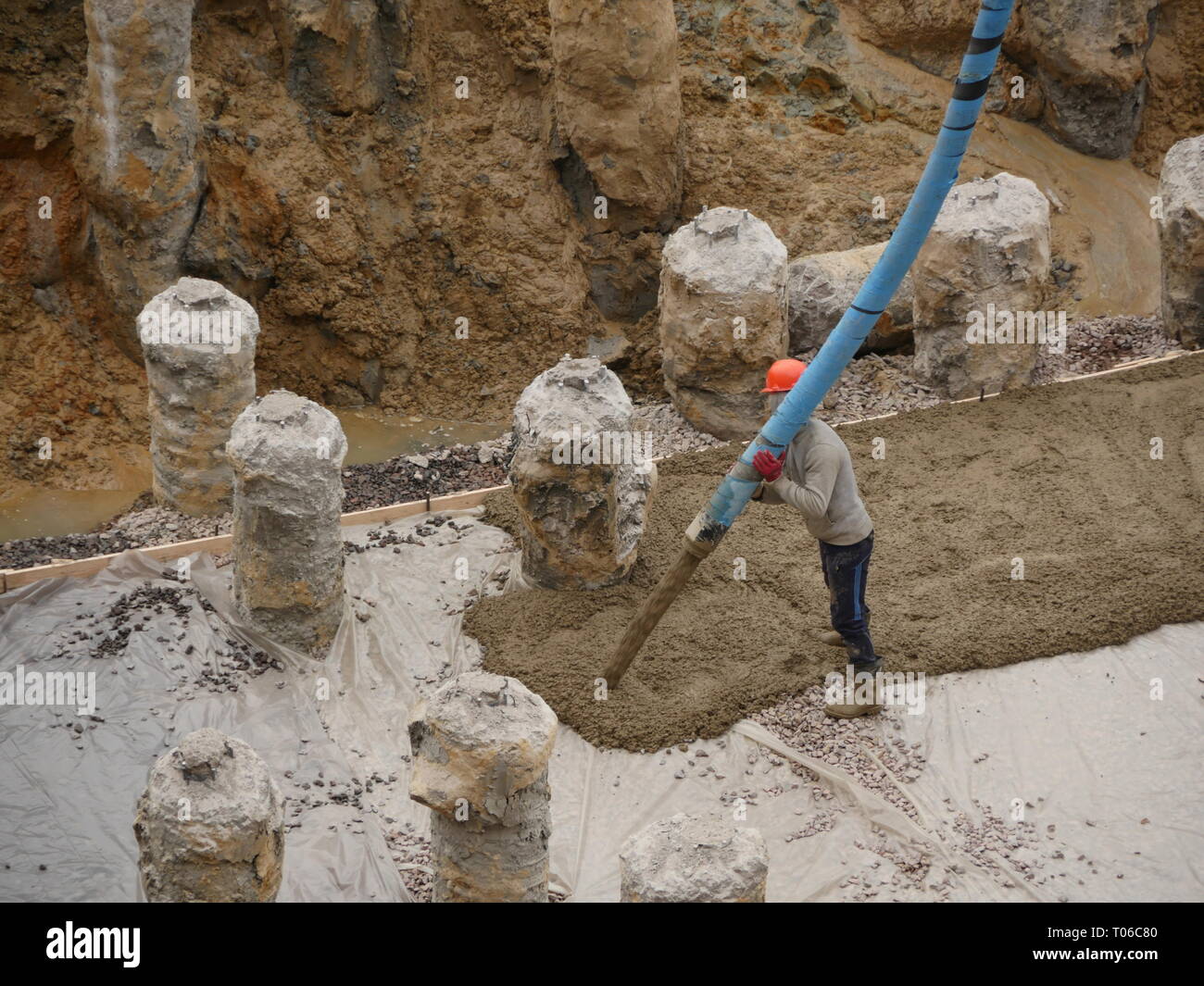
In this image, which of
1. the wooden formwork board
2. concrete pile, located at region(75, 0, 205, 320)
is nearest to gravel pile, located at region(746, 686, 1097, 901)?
the wooden formwork board

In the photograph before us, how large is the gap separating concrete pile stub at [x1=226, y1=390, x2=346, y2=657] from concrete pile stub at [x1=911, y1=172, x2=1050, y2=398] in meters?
4.68

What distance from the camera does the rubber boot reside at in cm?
667

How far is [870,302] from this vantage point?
221 inches

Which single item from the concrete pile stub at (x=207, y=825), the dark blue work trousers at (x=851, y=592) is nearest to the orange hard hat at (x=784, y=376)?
the dark blue work trousers at (x=851, y=592)

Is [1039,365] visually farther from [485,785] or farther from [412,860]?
[485,785]

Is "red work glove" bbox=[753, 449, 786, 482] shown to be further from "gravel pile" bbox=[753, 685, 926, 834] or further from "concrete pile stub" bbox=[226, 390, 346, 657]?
"concrete pile stub" bbox=[226, 390, 346, 657]

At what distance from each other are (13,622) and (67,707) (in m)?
0.82

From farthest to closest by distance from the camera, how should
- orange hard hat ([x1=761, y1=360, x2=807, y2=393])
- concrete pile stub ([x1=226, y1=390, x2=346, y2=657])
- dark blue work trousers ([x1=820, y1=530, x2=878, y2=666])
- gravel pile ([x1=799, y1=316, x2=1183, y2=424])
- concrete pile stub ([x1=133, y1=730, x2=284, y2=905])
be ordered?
gravel pile ([x1=799, y1=316, x2=1183, y2=424]) < concrete pile stub ([x1=226, y1=390, x2=346, y2=657]) < dark blue work trousers ([x1=820, y1=530, x2=878, y2=666]) < orange hard hat ([x1=761, y1=360, x2=807, y2=393]) < concrete pile stub ([x1=133, y1=730, x2=284, y2=905])

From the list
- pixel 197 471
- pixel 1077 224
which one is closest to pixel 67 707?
pixel 197 471

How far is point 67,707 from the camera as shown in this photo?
22.2ft

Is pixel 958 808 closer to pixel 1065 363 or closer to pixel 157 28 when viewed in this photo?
pixel 1065 363

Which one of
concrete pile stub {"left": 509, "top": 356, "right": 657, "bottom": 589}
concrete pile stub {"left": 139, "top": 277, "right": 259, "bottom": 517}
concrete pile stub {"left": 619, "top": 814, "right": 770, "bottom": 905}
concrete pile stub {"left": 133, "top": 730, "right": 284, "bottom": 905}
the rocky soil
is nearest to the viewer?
concrete pile stub {"left": 619, "top": 814, "right": 770, "bottom": 905}

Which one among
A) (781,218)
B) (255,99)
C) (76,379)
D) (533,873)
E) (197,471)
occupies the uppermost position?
(255,99)

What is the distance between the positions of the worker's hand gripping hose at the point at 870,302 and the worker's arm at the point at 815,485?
0.15 metres
